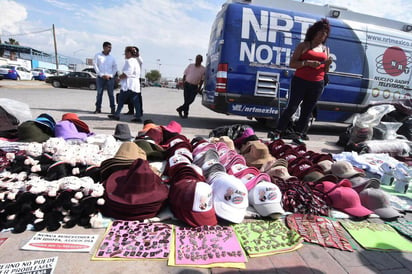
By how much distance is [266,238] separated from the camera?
1677mm

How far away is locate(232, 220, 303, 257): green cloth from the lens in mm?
1558

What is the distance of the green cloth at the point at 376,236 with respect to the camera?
5.65 ft

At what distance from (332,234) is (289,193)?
46 centimetres

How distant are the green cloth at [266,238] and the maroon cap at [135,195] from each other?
607mm

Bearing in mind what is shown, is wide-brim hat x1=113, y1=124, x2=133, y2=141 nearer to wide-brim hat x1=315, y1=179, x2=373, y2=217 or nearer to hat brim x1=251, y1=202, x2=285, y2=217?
hat brim x1=251, y1=202, x2=285, y2=217

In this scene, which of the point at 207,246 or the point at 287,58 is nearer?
the point at 207,246

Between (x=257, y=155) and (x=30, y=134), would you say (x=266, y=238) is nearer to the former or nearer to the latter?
(x=257, y=155)

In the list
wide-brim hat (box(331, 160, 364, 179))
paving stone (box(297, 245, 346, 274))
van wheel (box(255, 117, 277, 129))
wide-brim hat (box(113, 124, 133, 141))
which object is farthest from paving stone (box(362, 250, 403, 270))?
van wheel (box(255, 117, 277, 129))

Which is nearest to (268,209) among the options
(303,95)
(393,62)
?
(303,95)

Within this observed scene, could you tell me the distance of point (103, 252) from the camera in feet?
4.62

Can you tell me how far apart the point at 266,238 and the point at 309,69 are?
3.11 metres

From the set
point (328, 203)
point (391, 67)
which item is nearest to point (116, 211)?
point (328, 203)

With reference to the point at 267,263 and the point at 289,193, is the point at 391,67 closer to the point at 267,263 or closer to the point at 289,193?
the point at 289,193

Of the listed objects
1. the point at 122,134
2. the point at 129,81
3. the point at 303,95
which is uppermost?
the point at 129,81
